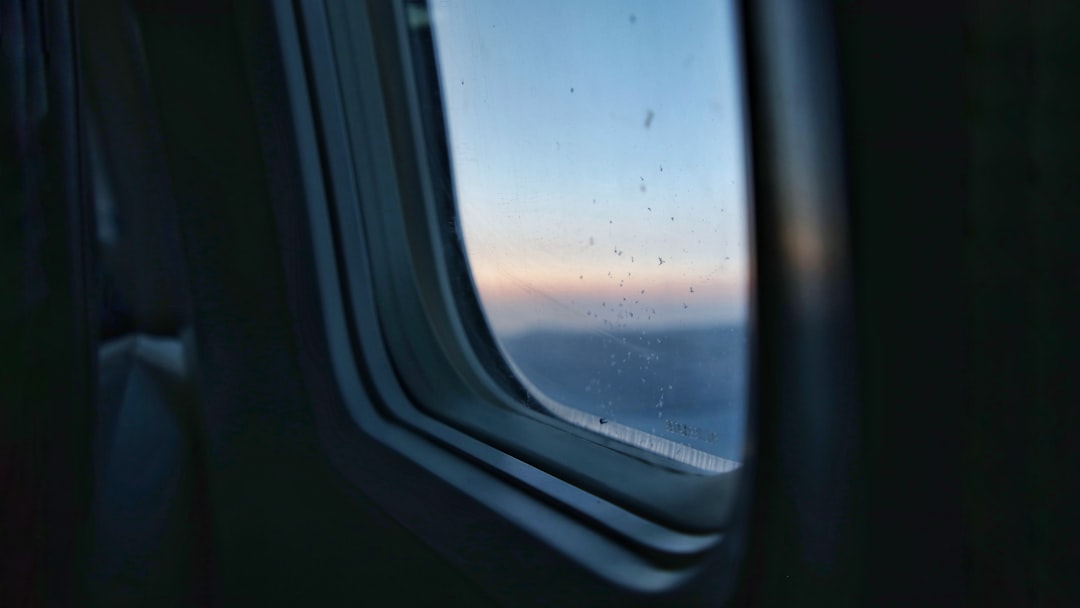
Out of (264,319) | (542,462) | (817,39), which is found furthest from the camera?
(264,319)

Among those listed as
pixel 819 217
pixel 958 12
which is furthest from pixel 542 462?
pixel 958 12

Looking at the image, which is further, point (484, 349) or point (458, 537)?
point (484, 349)

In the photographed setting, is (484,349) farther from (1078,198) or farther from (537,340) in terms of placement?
(1078,198)

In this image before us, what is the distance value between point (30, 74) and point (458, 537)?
4.27ft

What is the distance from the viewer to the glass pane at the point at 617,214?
2.92 feet

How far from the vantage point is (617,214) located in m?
1.09

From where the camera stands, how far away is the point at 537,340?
1361mm

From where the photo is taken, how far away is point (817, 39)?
0.55m

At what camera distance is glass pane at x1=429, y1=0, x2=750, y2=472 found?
2.92 feet

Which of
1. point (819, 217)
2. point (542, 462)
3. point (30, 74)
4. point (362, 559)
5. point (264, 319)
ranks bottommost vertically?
point (362, 559)

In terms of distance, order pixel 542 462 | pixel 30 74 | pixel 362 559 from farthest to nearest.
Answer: pixel 30 74 → pixel 362 559 → pixel 542 462

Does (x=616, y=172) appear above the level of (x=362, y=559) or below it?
above

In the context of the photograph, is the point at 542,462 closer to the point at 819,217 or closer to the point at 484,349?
the point at 484,349

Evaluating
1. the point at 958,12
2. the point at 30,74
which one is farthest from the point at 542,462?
the point at 30,74
